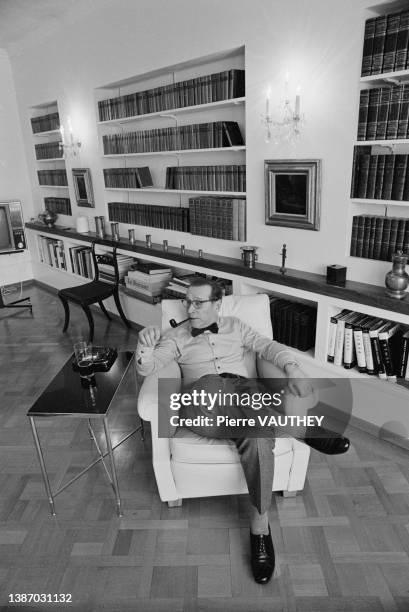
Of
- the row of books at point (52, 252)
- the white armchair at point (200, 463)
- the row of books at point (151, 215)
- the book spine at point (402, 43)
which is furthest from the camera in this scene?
the row of books at point (52, 252)

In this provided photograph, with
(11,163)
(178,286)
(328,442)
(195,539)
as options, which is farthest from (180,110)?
(11,163)

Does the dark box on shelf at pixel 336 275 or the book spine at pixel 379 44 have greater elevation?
the book spine at pixel 379 44

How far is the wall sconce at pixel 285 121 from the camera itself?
2461 mm

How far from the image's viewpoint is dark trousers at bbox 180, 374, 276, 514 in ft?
5.66

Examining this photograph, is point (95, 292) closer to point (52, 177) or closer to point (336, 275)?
point (52, 177)

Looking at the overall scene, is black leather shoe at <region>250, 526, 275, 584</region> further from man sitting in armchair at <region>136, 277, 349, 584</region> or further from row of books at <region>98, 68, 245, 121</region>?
row of books at <region>98, 68, 245, 121</region>

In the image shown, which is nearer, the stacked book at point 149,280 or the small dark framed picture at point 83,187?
the stacked book at point 149,280

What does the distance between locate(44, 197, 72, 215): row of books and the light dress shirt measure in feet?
11.0

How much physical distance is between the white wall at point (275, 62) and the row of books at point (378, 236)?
Result: 5cm

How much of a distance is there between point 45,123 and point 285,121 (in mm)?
3366

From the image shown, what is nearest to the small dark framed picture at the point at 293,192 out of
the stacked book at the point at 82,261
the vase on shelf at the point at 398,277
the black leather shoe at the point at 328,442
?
the vase on shelf at the point at 398,277

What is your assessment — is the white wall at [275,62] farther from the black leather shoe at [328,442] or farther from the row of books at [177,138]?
the black leather shoe at [328,442]

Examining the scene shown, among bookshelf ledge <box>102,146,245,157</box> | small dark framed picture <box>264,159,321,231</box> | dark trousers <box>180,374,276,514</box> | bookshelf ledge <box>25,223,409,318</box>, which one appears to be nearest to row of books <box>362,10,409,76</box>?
small dark framed picture <box>264,159,321,231</box>

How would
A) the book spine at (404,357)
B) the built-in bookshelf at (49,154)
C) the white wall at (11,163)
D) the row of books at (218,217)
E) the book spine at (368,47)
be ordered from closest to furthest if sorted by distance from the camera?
the book spine at (368,47)
the book spine at (404,357)
the row of books at (218,217)
the built-in bookshelf at (49,154)
the white wall at (11,163)
